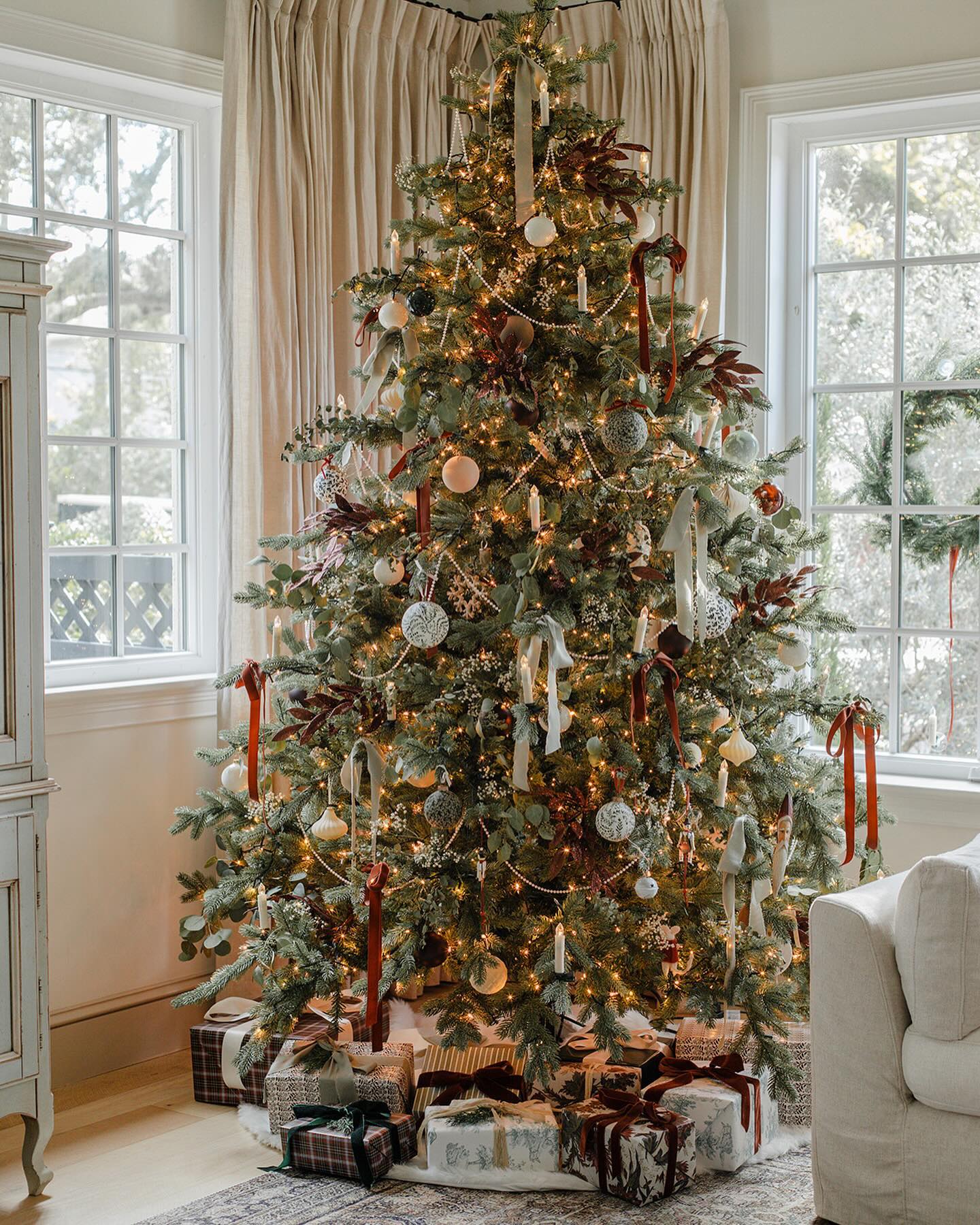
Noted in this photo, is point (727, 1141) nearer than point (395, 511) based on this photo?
Yes

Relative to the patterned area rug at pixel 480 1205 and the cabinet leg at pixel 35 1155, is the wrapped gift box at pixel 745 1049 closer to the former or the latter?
the patterned area rug at pixel 480 1205

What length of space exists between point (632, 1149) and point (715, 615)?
1.07 meters

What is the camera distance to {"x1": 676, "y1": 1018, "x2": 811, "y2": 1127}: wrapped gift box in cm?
298

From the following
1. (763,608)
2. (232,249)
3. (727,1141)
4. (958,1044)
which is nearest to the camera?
(958,1044)

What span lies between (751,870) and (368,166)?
229 cm

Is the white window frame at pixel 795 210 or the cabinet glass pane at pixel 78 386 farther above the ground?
the white window frame at pixel 795 210

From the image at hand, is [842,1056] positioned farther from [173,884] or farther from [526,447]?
[173,884]

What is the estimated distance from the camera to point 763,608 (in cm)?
295

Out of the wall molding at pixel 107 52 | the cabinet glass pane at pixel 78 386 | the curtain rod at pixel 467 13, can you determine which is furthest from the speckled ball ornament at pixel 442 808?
the curtain rod at pixel 467 13

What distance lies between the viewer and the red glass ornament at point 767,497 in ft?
10.2

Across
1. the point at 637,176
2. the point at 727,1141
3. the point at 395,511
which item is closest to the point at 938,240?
the point at 637,176

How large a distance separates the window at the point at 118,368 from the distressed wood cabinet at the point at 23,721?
2.42 ft

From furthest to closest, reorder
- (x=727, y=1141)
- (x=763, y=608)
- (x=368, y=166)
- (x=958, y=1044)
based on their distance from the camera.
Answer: (x=368, y=166), (x=763, y=608), (x=727, y=1141), (x=958, y=1044)

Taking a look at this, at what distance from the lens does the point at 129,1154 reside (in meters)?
2.94
